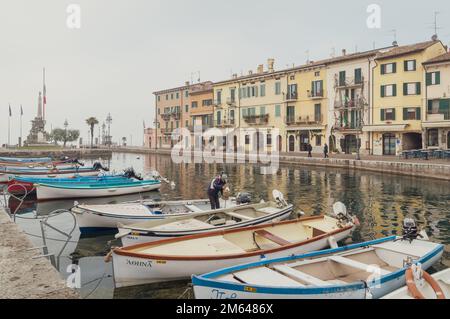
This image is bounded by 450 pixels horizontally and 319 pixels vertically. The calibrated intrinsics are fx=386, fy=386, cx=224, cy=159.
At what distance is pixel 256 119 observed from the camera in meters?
63.6

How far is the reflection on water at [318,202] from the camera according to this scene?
10.3 m

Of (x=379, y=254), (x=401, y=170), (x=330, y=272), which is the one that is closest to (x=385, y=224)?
(x=379, y=254)

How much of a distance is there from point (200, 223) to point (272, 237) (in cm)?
256

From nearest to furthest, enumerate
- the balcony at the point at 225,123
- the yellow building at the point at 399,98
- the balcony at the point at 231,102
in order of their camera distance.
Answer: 1. the yellow building at the point at 399,98
2. the balcony at the point at 231,102
3. the balcony at the point at 225,123

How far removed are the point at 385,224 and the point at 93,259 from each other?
11.5 meters

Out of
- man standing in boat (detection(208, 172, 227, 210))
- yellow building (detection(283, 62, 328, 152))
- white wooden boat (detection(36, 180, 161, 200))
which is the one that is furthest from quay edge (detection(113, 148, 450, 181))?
man standing in boat (detection(208, 172, 227, 210))

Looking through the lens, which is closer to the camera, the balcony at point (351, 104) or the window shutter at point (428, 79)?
the window shutter at point (428, 79)

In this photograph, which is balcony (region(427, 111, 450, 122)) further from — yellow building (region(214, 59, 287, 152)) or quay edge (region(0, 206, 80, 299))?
quay edge (region(0, 206, 80, 299))

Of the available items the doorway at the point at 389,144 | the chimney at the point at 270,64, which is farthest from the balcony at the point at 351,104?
the chimney at the point at 270,64

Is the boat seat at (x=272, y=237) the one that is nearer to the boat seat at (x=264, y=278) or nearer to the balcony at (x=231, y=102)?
the boat seat at (x=264, y=278)

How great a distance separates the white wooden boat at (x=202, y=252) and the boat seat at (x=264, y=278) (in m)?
1.62

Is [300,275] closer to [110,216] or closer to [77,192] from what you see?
[110,216]

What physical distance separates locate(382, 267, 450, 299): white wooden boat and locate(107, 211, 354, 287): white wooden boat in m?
3.51
